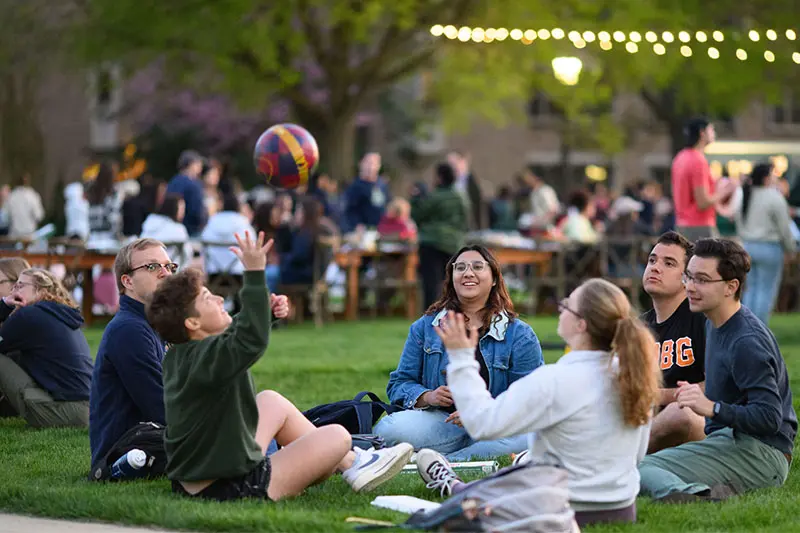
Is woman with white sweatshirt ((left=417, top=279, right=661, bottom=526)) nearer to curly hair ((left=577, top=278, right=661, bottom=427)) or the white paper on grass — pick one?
curly hair ((left=577, top=278, right=661, bottom=427))

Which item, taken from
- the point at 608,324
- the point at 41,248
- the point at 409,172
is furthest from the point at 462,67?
the point at 608,324

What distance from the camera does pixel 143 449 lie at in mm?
7641

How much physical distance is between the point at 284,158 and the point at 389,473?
5911 mm

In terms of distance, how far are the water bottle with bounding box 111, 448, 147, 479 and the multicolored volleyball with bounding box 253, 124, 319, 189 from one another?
5.51 m

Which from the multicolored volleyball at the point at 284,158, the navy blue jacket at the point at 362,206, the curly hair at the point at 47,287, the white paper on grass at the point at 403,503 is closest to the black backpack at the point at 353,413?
the white paper on grass at the point at 403,503

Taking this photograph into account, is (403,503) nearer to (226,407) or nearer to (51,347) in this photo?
(226,407)

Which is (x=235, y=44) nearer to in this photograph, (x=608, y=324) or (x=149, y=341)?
(x=149, y=341)

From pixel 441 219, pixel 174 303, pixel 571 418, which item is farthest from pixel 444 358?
pixel 441 219

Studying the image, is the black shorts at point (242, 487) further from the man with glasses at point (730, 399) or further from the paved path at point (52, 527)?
the man with glasses at point (730, 399)

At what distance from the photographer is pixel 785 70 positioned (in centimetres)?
3023

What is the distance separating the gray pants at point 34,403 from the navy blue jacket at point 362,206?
39.6 ft

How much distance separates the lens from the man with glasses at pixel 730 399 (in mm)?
7062

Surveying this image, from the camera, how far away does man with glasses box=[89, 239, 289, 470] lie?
25.2 feet

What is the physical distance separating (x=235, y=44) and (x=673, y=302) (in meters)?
19.1
